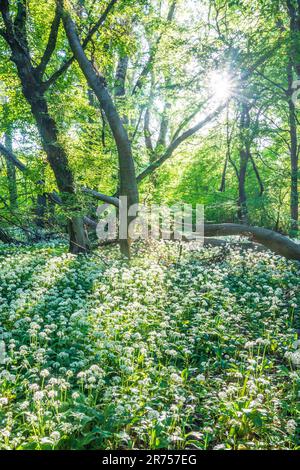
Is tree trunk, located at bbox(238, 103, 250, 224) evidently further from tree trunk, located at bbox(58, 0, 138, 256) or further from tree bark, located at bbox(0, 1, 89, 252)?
tree bark, located at bbox(0, 1, 89, 252)

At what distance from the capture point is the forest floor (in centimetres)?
345

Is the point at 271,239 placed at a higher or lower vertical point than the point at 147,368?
higher

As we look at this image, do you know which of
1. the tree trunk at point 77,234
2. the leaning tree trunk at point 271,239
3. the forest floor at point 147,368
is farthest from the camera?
the tree trunk at point 77,234

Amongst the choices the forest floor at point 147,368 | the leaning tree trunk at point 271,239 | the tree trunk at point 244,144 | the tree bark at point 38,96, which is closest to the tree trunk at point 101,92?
the tree bark at point 38,96

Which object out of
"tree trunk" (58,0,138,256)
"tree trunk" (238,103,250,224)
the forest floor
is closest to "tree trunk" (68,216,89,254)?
"tree trunk" (58,0,138,256)

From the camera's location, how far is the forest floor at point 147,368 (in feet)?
11.3

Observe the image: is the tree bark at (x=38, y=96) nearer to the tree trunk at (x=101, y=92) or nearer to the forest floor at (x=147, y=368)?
the tree trunk at (x=101, y=92)

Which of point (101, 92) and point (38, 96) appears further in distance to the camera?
point (38, 96)

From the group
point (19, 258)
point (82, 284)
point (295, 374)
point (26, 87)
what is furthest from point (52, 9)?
point (295, 374)

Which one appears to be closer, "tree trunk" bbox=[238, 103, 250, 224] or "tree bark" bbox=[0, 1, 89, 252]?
"tree bark" bbox=[0, 1, 89, 252]

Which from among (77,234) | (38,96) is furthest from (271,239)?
(38,96)

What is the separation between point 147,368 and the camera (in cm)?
462

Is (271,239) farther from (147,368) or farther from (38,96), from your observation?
(38,96)

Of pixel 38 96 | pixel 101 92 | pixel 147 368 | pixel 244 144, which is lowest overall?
pixel 147 368
